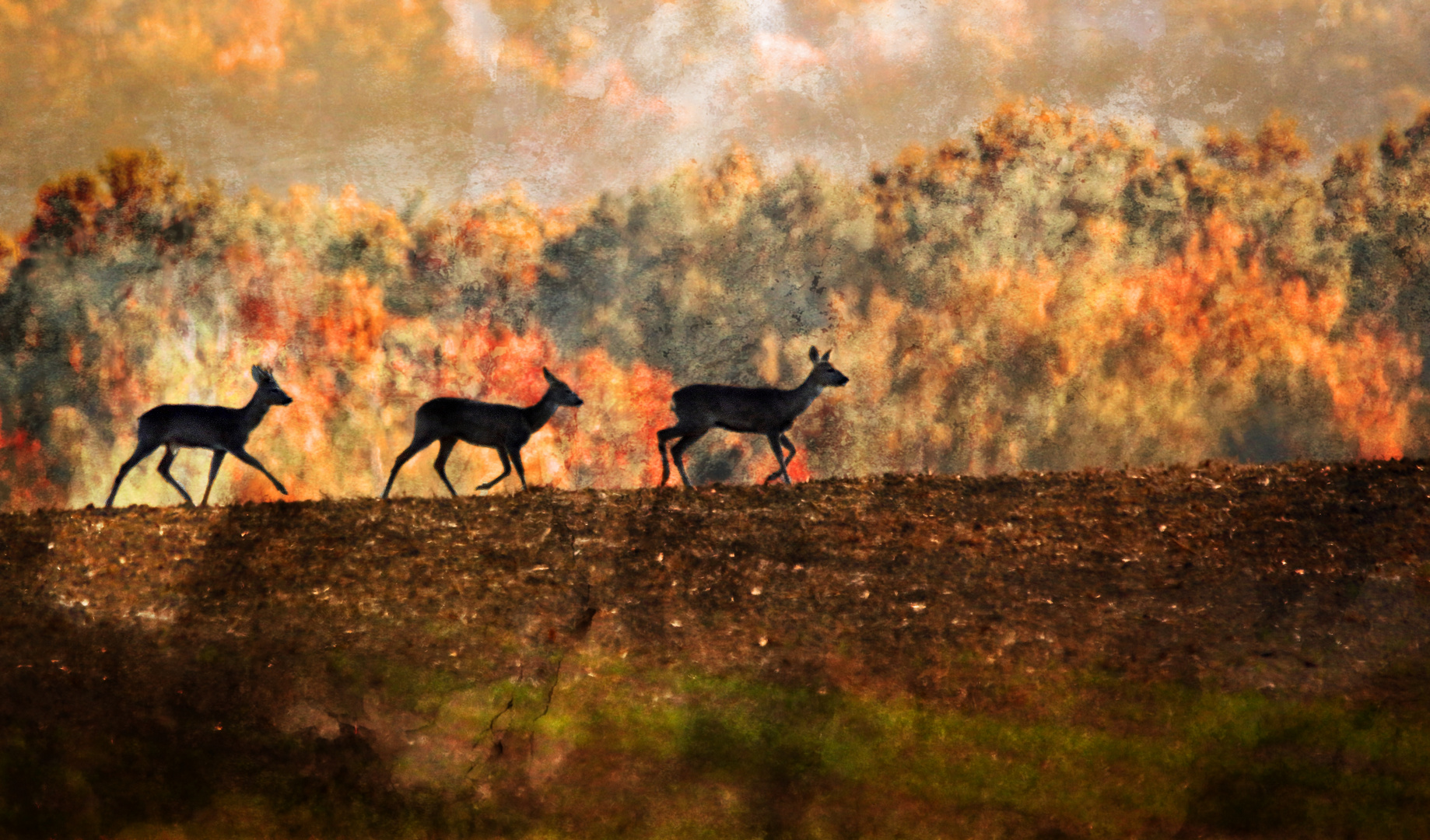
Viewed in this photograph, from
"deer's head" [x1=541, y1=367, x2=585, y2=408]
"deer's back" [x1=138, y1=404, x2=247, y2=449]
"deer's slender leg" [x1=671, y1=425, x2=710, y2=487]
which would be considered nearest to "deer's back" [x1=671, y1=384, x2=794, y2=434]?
"deer's slender leg" [x1=671, y1=425, x2=710, y2=487]

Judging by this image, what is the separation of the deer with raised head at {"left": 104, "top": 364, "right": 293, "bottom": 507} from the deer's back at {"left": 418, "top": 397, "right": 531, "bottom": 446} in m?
1.21

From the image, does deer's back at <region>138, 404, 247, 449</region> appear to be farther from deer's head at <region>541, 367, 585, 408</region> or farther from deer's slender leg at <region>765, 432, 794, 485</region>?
deer's slender leg at <region>765, 432, 794, 485</region>

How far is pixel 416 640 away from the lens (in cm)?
644

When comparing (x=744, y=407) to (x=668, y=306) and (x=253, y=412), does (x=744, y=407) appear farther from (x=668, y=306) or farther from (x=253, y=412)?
(x=253, y=412)

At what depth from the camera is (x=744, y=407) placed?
32.8 ft

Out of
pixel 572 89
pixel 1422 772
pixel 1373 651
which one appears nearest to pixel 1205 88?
pixel 572 89

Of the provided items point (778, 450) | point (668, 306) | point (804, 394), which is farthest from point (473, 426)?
point (804, 394)

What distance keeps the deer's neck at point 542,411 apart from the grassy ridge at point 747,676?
2.43 m

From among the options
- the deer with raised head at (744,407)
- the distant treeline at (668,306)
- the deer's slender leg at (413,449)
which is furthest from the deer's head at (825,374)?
the deer's slender leg at (413,449)

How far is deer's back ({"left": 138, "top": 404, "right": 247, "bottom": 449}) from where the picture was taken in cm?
991

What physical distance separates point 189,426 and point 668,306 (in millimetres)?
4121

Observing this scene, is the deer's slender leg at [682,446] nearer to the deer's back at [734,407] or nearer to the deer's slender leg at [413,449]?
the deer's back at [734,407]

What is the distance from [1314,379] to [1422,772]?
6.43 meters

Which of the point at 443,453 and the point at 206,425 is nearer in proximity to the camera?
the point at 206,425
